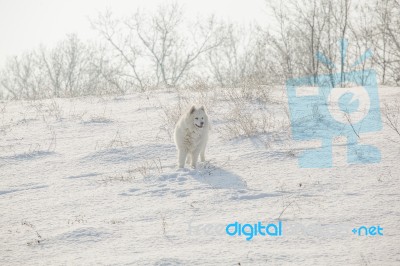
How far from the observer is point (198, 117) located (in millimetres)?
6586

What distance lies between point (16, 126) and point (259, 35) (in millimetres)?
16531

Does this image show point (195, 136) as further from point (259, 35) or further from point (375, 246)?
point (259, 35)

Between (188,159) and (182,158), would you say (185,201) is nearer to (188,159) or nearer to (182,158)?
(182,158)

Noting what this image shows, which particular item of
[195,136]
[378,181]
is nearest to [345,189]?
[378,181]

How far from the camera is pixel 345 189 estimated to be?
464 cm

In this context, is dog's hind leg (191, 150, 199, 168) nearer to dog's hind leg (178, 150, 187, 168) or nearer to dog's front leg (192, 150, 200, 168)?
dog's front leg (192, 150, 200, 168)
